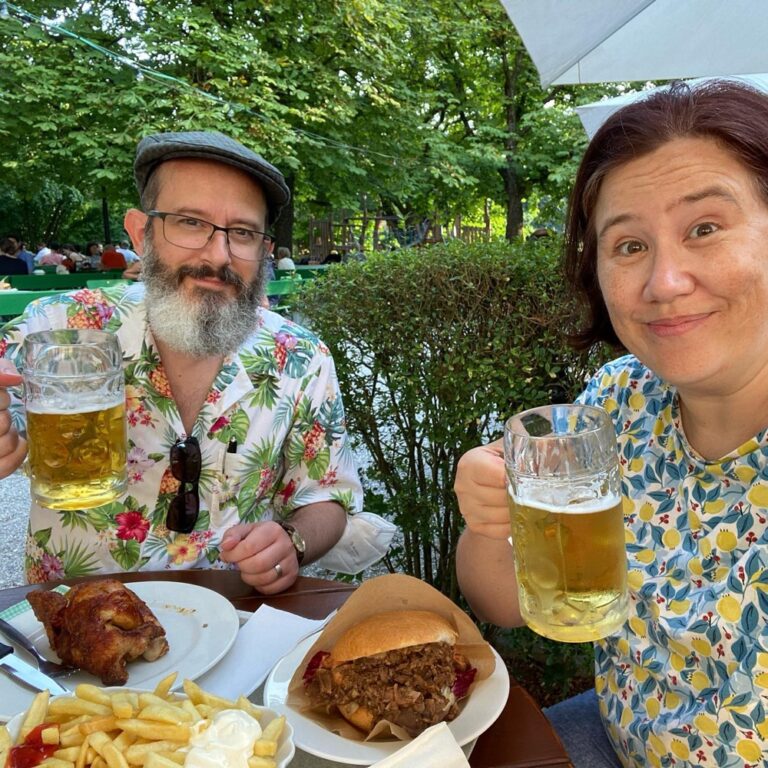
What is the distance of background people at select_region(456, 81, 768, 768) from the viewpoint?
1.38 metres

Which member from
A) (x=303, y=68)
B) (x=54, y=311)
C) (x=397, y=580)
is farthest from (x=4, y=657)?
(x=303, y=68)

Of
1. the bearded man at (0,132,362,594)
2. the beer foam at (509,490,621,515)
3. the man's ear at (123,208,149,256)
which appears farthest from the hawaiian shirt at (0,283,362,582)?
the beer foam at (509,490,621,515)

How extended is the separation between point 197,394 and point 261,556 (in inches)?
31.7

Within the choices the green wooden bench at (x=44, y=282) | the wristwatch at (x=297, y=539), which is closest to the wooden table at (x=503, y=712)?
the wristwatch at (x=297, y=539)

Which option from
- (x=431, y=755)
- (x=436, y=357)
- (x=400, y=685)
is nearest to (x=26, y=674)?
(x=400, y=685)

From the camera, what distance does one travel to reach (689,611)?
151cm

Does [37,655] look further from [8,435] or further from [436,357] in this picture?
[436,357]

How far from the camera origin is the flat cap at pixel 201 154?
226 centimetres

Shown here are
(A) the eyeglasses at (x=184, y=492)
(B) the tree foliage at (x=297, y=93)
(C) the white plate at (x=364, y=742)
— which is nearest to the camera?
(C) the white plate at (x=364, y=742)

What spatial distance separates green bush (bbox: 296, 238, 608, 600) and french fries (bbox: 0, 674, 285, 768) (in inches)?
88.9

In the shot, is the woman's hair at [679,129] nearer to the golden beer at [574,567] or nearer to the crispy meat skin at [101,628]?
the golden beer at [574,567]

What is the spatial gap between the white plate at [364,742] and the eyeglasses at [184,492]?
3.05ft

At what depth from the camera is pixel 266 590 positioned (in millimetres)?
1860

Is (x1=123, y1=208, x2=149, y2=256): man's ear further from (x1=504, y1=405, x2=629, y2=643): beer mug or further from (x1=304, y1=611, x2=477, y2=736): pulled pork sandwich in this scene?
(x1=504, y1=405, x2=629, y2=643): beer mug
